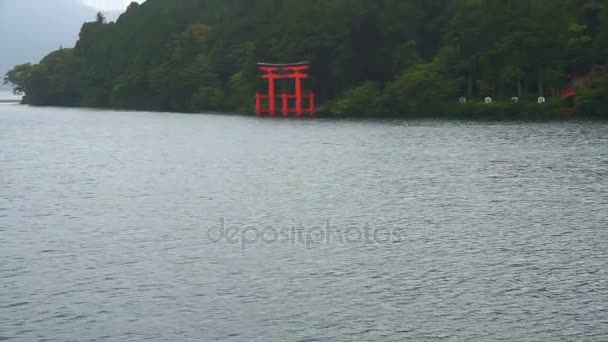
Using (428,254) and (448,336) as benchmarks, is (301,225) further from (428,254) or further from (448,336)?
(448,336)

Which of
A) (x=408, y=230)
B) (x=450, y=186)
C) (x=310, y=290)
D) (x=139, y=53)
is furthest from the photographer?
(x=139, y=53)

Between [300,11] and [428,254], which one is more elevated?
[300,11]

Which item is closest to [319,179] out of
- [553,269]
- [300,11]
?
[553,269]

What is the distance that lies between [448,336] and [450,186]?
60.6 ft

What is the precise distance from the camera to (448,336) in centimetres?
1664

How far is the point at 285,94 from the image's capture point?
87.5 meters

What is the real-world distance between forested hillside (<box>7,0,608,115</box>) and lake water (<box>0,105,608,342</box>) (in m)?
28.9
